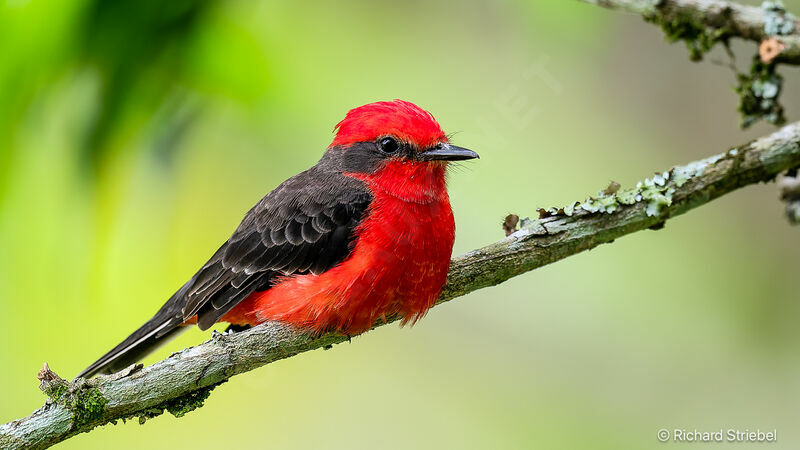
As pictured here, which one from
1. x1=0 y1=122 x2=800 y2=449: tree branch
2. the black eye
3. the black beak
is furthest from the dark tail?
Answer: the black beak

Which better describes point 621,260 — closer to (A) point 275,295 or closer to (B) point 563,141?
(B) point 563,141

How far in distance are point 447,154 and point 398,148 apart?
0.30 metres

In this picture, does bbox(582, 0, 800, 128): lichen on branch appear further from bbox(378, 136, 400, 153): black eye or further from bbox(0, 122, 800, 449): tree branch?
bbox(378, 136, 400, 153): black eye

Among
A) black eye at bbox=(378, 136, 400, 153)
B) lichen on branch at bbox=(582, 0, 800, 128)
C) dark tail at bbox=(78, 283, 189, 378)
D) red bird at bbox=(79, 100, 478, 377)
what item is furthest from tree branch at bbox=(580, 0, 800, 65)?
dark tail at bbox=(78, 283, 189, 378)

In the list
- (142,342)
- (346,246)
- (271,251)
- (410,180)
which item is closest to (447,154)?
(410,180)

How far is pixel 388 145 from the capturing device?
173 inches

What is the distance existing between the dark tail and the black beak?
1593 millimetres

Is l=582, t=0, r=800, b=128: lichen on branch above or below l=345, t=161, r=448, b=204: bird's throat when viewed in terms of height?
above

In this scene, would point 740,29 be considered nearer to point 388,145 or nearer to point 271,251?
point 388,145

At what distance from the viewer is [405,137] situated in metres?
4.32

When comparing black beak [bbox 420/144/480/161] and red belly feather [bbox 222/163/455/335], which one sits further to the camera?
black beak [bbox 420/144/480/161]

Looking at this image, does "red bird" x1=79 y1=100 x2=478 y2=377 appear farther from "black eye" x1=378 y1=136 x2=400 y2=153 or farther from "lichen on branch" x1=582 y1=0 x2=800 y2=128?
Answer: "lichen on branch" x1=582 y1=0 x2=800 y2=128

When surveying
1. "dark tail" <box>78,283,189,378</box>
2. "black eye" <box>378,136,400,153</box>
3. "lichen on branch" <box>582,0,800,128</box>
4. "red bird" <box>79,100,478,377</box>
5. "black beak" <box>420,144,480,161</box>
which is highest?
"lichen on branch" <box>582,0,800,128</box>

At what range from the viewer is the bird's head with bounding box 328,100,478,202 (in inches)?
168
